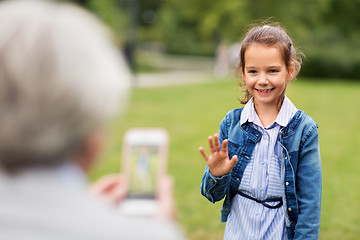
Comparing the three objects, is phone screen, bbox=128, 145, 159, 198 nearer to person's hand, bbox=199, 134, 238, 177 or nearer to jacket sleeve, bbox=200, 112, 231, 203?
person's hand, bbox=199, 134, 238, 177

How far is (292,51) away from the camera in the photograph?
233 cm

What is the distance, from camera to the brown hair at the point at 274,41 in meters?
2.28

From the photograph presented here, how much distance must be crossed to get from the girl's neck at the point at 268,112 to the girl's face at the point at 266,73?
0.04 m

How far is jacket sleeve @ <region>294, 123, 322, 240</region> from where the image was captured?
219 cm

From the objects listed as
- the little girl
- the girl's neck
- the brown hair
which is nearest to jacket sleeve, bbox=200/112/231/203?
the little girl

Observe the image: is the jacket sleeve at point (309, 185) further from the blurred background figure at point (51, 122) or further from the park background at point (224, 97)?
the blurred background figure at point (51, 122)

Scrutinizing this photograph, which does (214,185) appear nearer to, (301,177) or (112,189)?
(301,177)

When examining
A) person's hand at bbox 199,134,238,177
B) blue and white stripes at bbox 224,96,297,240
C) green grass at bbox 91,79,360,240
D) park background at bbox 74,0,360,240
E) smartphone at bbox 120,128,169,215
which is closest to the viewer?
smartphone at bbox 120,128,169,215

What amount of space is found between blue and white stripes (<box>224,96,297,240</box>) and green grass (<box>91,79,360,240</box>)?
15.7 inches

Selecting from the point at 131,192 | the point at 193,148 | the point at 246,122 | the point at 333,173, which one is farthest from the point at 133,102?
the point at 131,192

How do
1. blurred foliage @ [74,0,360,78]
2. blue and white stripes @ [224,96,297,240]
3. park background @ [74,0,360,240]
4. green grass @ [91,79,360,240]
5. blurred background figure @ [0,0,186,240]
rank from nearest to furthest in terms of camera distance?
1. blurred background figure @ [0,0,186,240]
2. blue and white stripes @ [224,96,297,240]
3. green grass @ [91,79,360,240]
4. park background @ [74,0,360,240]
5. blurred foliage @ [74,0,360,78]

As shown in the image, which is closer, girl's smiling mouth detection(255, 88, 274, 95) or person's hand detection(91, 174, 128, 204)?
person's hand detection(91, 174, 128, 204)

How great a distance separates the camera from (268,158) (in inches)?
90.0

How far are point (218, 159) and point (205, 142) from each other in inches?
248
